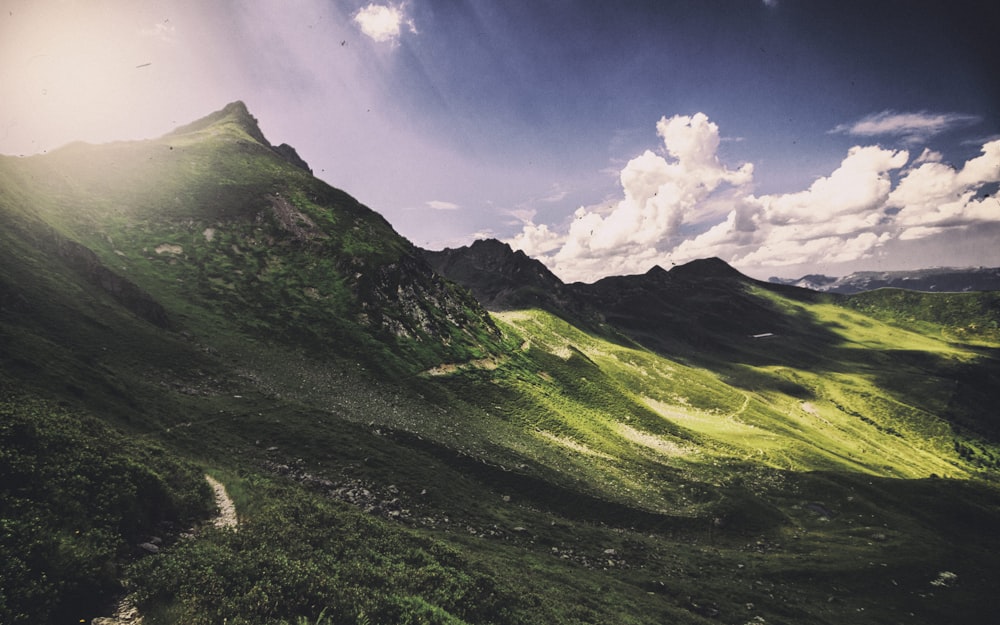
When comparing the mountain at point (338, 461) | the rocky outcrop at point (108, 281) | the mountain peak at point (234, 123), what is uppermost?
the mountain peak at point (234, 123)

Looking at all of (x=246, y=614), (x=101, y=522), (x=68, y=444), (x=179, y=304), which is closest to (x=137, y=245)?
(x=179, y=304)

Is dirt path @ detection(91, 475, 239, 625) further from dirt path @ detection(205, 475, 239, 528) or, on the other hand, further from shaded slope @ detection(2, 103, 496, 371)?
shaded slope @ detection(2, 103, 496, 371)

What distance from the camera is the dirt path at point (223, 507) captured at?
18.1 meters

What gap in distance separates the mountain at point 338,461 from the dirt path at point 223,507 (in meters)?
0.39

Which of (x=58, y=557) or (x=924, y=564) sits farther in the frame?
(x=924, y=564)

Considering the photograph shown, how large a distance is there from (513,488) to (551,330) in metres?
139

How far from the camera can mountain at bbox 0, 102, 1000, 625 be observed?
1403 cm

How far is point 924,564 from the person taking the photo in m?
46.5

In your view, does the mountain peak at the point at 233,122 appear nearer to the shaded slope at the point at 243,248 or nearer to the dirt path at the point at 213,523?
the shaded slope at the point at 243,248

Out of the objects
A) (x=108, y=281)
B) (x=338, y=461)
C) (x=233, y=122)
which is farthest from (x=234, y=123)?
(x=338, y=461)

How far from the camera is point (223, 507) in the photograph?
19.5 metres

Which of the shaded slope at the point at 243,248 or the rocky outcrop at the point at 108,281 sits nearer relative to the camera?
the rocky outcrop at the point at 108,281

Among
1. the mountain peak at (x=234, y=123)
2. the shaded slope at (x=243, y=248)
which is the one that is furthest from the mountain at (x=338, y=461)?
the mountain peak at (x=234, y=123)

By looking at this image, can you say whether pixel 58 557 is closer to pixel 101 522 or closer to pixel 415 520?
pixel 101 522
